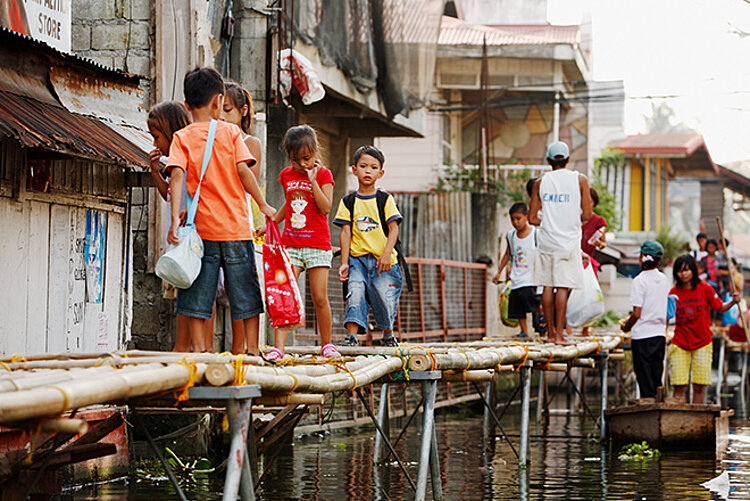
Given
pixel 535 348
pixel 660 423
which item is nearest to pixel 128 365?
pixel 535 348

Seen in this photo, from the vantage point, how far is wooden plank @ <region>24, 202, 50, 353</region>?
8.53 m

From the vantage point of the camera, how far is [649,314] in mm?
12953

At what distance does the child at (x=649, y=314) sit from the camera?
12867mm

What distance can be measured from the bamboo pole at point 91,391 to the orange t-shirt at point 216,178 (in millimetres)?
1551

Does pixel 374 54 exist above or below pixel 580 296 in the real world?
above

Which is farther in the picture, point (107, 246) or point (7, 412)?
point (107, 246)

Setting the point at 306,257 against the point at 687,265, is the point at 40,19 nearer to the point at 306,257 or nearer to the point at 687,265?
the point at 306,257

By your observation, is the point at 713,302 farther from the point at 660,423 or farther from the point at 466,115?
the point at 466,115

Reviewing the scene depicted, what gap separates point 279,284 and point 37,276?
2169 millimetres

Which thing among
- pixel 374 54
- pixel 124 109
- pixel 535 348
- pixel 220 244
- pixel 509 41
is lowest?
pixel 535 348

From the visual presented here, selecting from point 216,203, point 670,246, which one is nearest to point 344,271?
point 216,203

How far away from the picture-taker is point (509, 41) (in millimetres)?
27031

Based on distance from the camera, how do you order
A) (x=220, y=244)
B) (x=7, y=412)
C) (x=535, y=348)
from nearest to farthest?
(x=7, y=412), (x=220, y=244), (x=535, y=348)

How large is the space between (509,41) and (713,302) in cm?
1444
